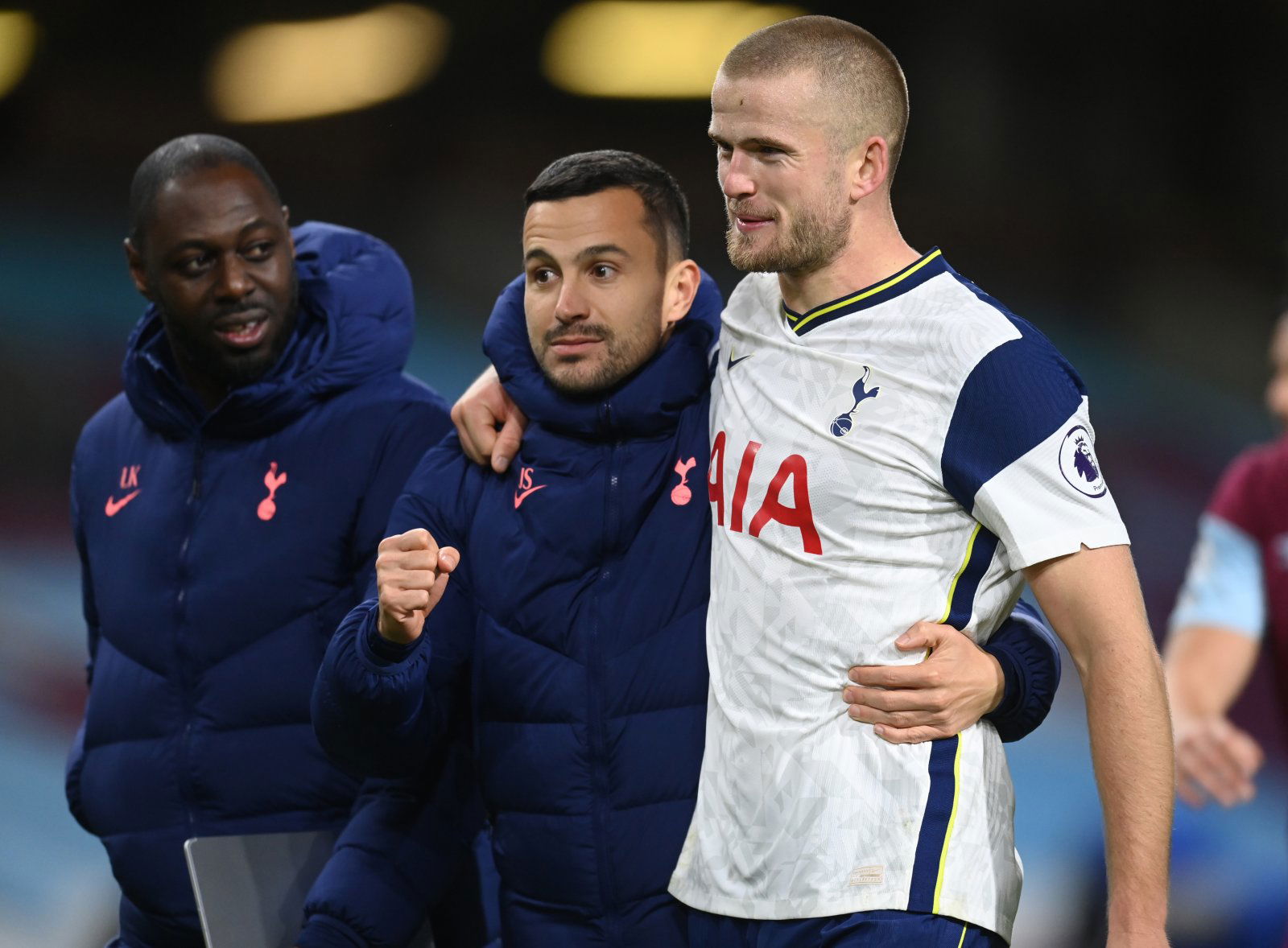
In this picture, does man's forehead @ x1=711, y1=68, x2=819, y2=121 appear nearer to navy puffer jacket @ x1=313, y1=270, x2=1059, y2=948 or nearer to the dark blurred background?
navy puffer jacket @ x1=313, y1=270, x2=1059, y2=948

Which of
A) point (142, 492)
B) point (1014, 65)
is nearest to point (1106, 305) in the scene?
point (1014, 65)

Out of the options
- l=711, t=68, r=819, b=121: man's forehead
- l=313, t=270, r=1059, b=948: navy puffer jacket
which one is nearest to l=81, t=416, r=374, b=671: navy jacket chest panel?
l=313, t=270, r=1059, b=948: navy puffer jacket

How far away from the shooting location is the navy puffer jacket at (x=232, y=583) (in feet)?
5.90

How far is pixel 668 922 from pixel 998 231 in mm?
2379

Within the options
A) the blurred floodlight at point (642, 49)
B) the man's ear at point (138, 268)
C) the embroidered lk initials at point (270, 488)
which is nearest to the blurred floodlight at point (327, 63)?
the blurred floodlight at point (642, 49)

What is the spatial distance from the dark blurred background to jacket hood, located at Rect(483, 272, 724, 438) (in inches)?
70.8

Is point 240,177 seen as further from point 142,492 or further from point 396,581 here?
point 396,581

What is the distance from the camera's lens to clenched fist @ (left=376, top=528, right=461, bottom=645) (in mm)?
1412

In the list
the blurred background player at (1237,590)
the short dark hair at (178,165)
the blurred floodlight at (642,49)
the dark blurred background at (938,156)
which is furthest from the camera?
the blurred floodlight at (642,49)

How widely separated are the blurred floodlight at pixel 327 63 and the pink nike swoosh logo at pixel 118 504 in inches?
67.4

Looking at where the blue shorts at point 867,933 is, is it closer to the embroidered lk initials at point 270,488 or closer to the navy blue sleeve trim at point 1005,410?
the navy blue sleeve trim at point 1005,410

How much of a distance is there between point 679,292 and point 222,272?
1.94 feet

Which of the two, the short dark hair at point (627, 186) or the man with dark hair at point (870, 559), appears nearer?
the man with dark hair at point (870, 559)

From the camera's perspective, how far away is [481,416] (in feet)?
5.41
